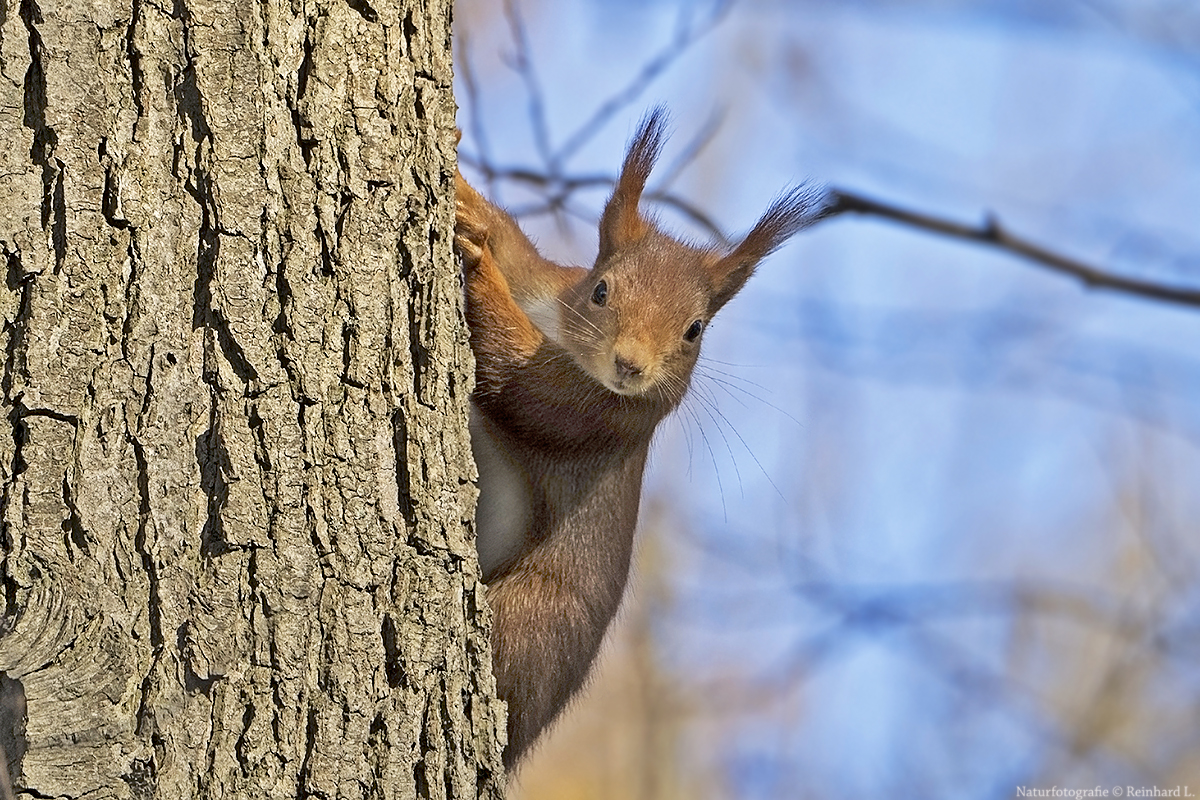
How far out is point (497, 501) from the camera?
8.55 ft

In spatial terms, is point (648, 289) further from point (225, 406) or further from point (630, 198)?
point (225, 406)

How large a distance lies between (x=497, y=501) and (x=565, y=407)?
0.25 meters

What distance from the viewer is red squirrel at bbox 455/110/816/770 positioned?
2.54m

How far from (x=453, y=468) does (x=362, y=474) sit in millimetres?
159

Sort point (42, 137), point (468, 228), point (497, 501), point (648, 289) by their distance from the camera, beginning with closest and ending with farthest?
point (42, 137) < point (468, 228) < point (497, 501) < point (648, 289)

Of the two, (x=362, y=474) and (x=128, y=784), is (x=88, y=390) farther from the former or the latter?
(x=128, y=784)

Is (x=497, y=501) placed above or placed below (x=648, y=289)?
below

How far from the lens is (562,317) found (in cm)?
288

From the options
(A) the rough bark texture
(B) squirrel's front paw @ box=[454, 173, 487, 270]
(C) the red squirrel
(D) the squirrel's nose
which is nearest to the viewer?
(A) the rough bark texture

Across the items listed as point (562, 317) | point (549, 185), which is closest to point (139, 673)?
point (562, 317)

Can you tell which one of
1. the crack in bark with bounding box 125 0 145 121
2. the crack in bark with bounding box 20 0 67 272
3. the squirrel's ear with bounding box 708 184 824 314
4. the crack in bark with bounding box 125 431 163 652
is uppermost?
the squirrel's ear with bounding box 708 184 824 314

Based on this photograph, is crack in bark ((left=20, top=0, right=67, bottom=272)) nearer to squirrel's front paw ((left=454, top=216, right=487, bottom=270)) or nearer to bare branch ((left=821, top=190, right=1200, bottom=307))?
squirrel's front paw ((left=454, top=216, right=487, bottom=270))

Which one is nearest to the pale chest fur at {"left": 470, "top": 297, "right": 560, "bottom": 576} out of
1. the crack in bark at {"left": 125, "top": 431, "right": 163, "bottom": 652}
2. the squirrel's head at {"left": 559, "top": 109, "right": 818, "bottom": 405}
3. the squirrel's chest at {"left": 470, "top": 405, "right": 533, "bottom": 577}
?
the squirrel's chest at {"left": 470, "top": 405, "right": 533, "bottom": 577}

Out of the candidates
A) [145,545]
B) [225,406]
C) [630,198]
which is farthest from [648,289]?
[145,545]
